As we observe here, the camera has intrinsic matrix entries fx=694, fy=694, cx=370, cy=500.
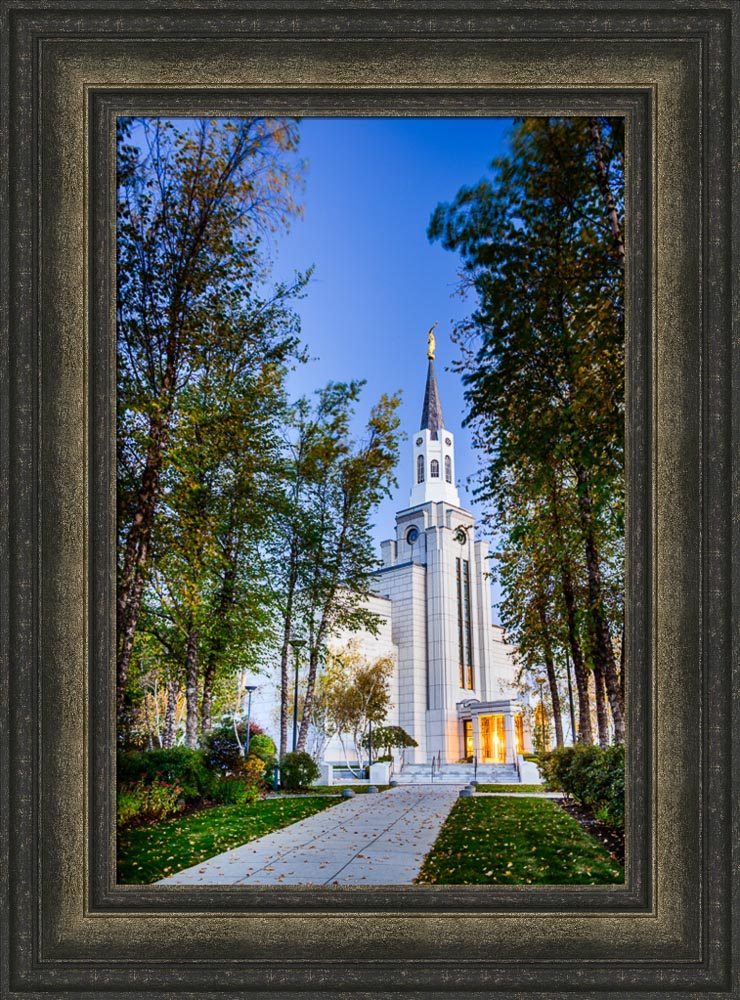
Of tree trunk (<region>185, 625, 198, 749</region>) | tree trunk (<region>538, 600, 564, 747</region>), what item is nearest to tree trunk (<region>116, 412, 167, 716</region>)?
tree trunk (<region>185, 625, 198, 749</region>)

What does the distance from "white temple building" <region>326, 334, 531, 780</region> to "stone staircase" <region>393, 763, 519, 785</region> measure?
3cm

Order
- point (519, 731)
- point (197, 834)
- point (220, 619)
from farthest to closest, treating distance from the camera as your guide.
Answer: point (220, 619) < point (519, 731) < point (197, 834)

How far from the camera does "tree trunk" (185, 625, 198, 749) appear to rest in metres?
3.12

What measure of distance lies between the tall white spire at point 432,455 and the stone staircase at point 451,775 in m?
1.09

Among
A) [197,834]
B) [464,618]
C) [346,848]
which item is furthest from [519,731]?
[197,834]

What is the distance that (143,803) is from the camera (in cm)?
258

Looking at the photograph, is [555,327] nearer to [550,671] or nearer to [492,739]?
[550,671]

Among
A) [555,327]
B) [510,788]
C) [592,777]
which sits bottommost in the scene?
[510,788]

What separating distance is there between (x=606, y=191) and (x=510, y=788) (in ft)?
8.07

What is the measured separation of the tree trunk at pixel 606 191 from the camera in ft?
8.76

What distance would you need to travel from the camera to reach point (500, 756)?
112 inches

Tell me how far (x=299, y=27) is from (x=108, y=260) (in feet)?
3.49

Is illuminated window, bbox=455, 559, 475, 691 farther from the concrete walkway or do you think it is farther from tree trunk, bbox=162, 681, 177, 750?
tree trunk, bbox=162, 681, 177, 750

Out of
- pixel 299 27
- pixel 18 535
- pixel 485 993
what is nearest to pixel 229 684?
pixel 18 535
